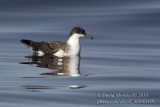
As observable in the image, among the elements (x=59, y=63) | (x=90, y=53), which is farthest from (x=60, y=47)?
(x=59, y=63)

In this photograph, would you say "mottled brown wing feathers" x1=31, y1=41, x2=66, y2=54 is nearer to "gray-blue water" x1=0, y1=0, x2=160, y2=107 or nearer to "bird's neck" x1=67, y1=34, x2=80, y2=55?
"bird's neck" x1=67, y1=34, x2=80, y2=55

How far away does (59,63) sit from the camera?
56.2ft

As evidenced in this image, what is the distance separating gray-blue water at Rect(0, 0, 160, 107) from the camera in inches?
508

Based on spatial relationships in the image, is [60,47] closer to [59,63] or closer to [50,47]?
[50,47]

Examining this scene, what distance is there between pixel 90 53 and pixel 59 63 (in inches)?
94.5

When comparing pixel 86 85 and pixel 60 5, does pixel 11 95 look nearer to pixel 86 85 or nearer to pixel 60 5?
pixel 86 85

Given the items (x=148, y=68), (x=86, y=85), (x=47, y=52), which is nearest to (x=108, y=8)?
(x=47, y=52)

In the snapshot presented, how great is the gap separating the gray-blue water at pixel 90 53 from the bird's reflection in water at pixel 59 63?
190 millimetres

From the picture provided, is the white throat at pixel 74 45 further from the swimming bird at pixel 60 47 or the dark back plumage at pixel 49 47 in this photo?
the dark back plumage at pixel 49 47

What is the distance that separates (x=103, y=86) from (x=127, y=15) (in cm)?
1193

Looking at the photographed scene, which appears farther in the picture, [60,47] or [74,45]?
[74,45]

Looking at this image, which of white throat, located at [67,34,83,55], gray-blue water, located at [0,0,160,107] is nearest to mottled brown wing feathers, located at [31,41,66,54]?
white throat, located at [67,34,83,55]

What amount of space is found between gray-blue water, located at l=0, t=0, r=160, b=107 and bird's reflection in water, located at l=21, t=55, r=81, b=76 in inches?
7.5

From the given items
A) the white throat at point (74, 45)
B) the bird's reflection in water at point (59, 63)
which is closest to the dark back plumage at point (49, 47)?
the white throat at point (74, 45)
